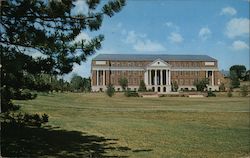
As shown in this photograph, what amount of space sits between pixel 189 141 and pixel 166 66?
10829 cm

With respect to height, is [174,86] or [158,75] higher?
[158,75]

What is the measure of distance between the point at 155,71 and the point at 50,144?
11125cm

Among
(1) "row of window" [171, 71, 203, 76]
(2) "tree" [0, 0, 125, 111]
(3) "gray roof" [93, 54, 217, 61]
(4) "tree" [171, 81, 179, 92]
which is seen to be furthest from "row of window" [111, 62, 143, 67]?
(2) "tree" [0, 0, 125, 111]

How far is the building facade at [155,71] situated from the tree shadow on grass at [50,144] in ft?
343

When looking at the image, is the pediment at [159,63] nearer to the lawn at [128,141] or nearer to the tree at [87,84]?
the tree at [87,84]

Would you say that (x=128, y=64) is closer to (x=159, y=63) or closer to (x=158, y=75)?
(x=159, y=63)

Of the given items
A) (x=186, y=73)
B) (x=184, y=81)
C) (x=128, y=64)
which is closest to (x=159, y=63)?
(x=186, y=73)

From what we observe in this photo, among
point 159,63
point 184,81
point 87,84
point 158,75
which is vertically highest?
point 159,63

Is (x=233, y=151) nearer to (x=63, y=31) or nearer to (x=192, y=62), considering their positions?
(x=63, y=31)

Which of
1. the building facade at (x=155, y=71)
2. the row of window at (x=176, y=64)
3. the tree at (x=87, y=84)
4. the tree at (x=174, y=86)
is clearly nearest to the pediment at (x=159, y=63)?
the building facade at (x=155, y=71)

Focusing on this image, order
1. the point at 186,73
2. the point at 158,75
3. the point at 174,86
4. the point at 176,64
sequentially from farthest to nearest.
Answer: the point at 176,64, the point at 158,75, the point at 186,73, the point at 174,86

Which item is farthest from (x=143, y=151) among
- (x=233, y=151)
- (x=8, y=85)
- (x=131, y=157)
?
(x=8, y=85)

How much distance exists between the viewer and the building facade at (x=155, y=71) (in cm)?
12212

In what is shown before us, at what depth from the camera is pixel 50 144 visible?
13.9 metres
